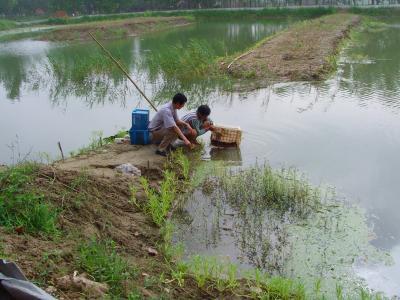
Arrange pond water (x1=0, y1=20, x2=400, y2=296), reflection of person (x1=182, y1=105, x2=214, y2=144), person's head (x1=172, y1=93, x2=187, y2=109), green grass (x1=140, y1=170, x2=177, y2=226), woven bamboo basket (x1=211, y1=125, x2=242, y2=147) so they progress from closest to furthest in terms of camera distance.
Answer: pond water (x1=0, y1=20, x2=400, y2=296), green grass (x1=140, y1=170, x2=177, y2=226), person's head (x1=172, y1=93, x2=187, y2=109), reflection of person (x1=182, y1=105, x2=214, y2=144), woven bamboo basket (x1=211, y1=125, x2=242, y2=147)

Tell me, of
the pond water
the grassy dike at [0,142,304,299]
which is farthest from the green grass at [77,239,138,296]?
the pond water

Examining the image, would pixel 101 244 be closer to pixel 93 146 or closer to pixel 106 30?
pixel 93 146

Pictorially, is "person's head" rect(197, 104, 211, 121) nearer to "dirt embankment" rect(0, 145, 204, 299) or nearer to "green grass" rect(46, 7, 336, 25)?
"dirt embankment" rect(0, 145, 204, 299)

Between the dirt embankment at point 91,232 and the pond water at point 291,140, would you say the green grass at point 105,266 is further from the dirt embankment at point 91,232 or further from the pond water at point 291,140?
the pond water at point 291,140

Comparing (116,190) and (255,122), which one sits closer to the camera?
(116,190)

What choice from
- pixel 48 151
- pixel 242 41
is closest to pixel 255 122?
pixel 48 151

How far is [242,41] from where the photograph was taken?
71.7 ft

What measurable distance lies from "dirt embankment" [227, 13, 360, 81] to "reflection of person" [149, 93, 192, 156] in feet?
18.5

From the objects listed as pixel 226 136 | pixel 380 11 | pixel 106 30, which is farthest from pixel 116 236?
pixel 380 11

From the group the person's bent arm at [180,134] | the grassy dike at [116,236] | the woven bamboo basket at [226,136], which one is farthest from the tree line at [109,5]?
the grassy dike at [116,236]

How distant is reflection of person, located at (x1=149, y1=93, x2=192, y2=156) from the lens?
6.43 m

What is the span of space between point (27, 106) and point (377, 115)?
24.4 ft

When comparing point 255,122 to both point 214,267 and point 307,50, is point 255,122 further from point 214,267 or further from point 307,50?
point 307,50

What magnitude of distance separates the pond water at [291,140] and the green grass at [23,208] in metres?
1.31
